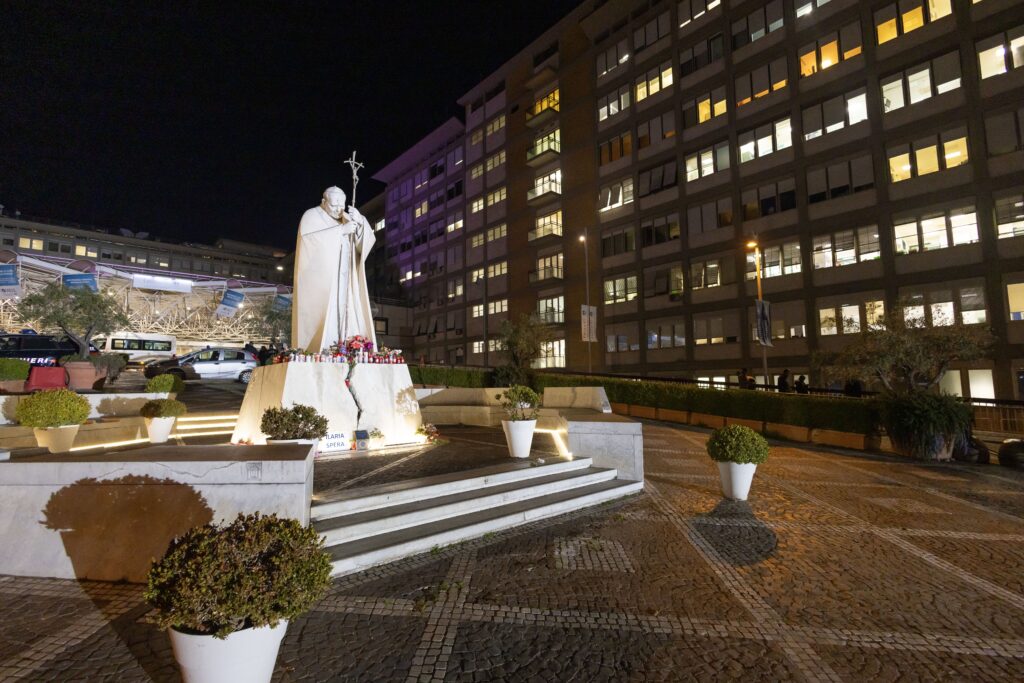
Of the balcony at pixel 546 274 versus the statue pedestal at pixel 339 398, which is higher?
the balcony at pixel 546 274

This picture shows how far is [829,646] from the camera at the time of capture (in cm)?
354

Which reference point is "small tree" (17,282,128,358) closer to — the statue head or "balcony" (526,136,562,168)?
the statue head

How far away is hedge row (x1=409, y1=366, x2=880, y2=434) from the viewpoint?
14.5 meters

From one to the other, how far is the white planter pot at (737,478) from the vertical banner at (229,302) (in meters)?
44.0

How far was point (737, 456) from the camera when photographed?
24.8 feet

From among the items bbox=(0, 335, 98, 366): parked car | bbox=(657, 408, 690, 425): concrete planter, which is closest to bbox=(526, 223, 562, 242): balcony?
bbox=(657, 408, 690, 425): concrete planter

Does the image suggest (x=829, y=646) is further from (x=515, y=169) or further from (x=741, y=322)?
(x=515, y=169)

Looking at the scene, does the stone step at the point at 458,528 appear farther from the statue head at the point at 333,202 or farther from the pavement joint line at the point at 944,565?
the statue head at the point at 333,202

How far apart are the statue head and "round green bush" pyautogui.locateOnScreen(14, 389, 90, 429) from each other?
601 centimetres

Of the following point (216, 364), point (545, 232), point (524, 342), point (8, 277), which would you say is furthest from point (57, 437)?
point (545, 232)

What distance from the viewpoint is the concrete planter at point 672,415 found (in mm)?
19594

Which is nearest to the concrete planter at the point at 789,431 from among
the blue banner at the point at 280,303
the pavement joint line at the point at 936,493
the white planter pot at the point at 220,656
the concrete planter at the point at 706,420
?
the concrete planter at the point at 706,420

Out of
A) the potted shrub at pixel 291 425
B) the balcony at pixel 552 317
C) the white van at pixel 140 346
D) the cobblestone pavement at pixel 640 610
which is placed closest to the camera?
the cobblestone pavement at pixel 640 610

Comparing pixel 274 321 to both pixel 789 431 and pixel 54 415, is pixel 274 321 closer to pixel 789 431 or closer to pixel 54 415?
pixel 54 415
